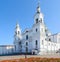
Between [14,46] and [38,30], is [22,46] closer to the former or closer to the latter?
[14,46]

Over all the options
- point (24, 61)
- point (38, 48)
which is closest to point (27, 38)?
point (38, 48)

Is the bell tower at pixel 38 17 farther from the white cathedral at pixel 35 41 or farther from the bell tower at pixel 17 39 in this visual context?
the bell tower at pixel 17 39

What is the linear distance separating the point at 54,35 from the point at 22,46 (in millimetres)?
16579

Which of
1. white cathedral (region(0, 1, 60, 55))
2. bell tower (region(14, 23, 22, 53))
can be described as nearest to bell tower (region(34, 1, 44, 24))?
white cathedral (region(0, 1, 60, 55))

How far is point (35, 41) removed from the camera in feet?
193

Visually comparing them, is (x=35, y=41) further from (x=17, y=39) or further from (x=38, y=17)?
(x=17, y=39)

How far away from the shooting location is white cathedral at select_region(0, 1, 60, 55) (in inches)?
2282

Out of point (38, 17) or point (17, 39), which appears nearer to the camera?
point (38, 17)

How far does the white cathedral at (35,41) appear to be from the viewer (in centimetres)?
5797

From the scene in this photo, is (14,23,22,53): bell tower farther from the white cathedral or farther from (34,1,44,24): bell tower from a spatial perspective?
(34,1,44,24): bell tower

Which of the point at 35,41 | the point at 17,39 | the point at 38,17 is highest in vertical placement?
the point at 38,17

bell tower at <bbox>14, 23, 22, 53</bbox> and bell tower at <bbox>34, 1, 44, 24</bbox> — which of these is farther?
bell tower at <bbox>14, 23, 22, 53</bbox>

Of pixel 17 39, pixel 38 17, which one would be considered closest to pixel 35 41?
pixel 38 17

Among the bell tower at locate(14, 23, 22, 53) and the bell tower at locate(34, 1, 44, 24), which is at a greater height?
the bell tower at locate(34, 1, 44, 24)
